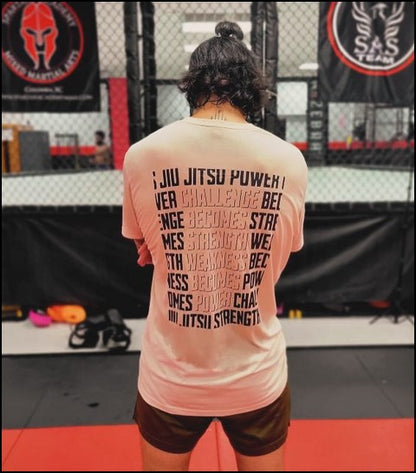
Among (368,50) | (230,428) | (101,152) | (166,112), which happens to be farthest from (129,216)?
(101,152)

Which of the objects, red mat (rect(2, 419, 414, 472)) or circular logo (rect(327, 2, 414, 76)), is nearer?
red mat (rect(2, 419, 414, 472))

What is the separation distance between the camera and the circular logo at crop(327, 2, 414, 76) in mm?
2652

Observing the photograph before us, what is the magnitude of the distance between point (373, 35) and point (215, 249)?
8.05ft

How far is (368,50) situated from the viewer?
8.80 ft

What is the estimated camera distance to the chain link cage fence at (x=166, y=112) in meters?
5.72

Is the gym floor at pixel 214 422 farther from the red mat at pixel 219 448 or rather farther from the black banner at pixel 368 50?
the black banner at pixel 368 50

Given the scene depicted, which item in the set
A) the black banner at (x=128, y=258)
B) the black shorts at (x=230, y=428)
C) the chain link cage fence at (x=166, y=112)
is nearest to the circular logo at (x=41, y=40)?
the chain link cage fence at (x=166, y=112)

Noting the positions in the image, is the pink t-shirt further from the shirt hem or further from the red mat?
the red mat

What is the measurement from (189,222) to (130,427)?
1579 millimetres

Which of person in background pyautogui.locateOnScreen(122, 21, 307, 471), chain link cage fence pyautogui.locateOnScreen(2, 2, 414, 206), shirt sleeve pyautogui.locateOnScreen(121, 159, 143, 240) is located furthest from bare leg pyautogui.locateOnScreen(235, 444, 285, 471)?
chain link cage fence pyautogui.locateOnScreen(2, 2, 414, 206)

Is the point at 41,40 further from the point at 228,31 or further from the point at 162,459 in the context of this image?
the point at 162,459

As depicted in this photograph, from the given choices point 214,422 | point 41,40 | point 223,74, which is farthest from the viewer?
point 41,40

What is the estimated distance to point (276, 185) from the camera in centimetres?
78

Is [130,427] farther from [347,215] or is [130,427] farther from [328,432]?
[347,215]
